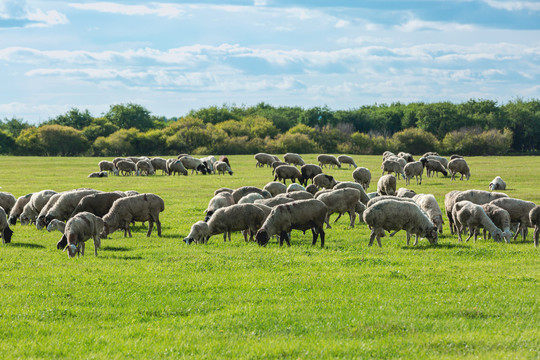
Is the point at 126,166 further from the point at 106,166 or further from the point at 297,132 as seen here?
the point at 297,132

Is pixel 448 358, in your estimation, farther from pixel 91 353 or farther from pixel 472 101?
pixel 472 101

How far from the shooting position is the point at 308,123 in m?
130

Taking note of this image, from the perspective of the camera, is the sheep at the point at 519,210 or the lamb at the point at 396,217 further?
the sheep at the point at 519,210

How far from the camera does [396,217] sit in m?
17.0

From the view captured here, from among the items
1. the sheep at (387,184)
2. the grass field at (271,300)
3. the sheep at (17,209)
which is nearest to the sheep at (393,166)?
the sheep at (387,184)

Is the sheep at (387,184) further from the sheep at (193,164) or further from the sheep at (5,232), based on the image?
the sheep at (193,164)

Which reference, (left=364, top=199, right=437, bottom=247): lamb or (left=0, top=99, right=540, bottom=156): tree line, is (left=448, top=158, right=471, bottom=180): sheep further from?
(left=0, top=99, right=540, bottom=156): tree line

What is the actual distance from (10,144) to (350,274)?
9999 centimetres

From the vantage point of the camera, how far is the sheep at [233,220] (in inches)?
716

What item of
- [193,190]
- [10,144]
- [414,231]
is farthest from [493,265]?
[10,144]

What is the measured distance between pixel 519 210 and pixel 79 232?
13.7 m

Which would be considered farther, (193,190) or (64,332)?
(193,190)

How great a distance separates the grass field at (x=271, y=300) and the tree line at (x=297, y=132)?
81.0 m

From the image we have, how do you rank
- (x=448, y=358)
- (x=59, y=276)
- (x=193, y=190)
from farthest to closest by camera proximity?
(x=193, y=190)
(x=59, y=276)
(x=448, y=358)
